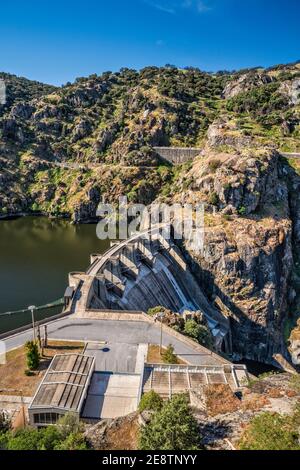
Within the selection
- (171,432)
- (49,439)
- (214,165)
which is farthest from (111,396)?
(214,165)

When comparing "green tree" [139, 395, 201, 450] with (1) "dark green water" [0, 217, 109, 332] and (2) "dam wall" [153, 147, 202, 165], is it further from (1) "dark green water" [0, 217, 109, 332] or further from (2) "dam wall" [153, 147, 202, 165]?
(2) "dam wall" [153, 147, 202, 165]

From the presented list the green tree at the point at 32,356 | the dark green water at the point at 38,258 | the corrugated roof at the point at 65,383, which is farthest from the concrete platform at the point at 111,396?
the dark green water at the point at 38,258

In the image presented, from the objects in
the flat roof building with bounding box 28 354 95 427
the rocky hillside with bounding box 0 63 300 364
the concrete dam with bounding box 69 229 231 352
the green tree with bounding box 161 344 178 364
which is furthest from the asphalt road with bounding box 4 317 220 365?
the rocky hillside with bounding box 0 63 300 364

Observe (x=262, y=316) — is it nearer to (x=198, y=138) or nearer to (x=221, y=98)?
(x=198, y=138)

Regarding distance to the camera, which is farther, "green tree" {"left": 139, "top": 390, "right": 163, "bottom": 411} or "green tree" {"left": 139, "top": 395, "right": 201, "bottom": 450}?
"green tree" {"left": 139, "top": 390, "right": 163, "bottom": 411}

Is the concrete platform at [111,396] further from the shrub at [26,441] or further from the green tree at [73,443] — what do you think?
the shrub at [26,441]

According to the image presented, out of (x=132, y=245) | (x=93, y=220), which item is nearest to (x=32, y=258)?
(x=132, y=245)
